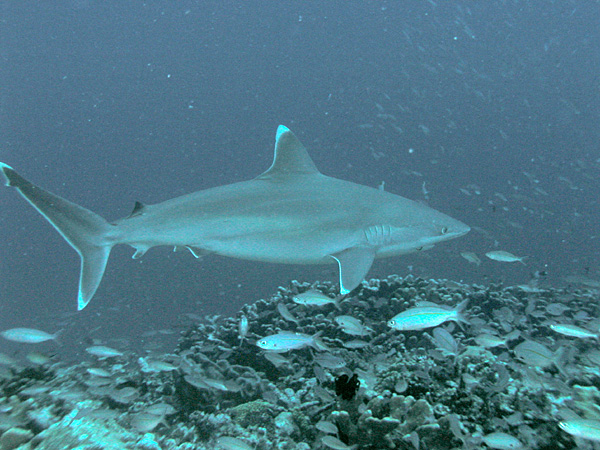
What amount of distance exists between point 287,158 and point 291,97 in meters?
77.8

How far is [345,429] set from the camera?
2.93 m

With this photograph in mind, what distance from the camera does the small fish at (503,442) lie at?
2.63m

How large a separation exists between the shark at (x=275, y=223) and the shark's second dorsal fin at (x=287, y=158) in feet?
0.04

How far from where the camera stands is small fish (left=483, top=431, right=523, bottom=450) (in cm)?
263

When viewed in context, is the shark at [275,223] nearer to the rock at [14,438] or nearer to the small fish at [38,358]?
the rock at [14,438]

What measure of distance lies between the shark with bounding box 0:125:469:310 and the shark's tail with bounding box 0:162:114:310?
10 mm

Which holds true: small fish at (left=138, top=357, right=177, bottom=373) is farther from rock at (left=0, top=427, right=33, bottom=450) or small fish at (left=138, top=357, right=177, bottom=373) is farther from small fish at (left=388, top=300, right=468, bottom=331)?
small fish at (left=388, top=300, right=468, bottom=331)

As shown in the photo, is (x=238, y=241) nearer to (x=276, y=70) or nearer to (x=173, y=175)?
(x=173, y=175)

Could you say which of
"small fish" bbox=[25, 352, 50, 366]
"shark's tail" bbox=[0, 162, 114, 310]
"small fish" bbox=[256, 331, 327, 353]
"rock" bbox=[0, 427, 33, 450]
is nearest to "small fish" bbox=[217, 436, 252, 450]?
"small fish" bbox=[256, 331, 327, 353]

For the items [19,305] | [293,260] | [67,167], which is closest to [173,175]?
[67,167]

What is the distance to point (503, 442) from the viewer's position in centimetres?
266

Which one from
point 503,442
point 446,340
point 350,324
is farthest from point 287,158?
point 503,442

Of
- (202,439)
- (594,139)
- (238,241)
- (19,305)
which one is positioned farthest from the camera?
(594,139)

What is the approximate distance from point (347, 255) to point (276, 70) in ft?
260
